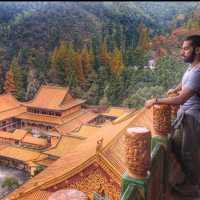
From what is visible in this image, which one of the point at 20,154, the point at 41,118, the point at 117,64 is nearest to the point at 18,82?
the point at 41,118

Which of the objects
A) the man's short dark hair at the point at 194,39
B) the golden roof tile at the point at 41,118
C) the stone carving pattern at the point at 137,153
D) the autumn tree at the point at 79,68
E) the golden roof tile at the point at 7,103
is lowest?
the golden roof tile at the point at 41,118

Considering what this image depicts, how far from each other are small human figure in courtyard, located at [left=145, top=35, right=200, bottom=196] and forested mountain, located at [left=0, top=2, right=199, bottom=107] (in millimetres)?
14737

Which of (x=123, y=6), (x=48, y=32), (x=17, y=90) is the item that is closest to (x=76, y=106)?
(x=17, y=90)

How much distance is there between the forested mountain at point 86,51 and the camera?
2159 cm

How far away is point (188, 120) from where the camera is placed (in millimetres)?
2303

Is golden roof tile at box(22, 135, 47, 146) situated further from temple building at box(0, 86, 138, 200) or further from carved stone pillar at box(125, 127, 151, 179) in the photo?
carved stone pillar at box(125, 127, 151, 179)

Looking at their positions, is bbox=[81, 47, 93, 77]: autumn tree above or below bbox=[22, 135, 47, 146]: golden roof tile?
above

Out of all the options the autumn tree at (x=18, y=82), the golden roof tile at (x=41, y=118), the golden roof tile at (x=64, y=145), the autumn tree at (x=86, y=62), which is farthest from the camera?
the autumn tree at (x=86, y=62)

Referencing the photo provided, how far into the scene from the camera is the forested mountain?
21.6 meters

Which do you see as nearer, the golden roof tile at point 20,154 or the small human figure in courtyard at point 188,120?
the small human figure in courtyard at point 188,120

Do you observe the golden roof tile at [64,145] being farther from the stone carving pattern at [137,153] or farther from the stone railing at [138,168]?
the stone carving pattern at [137,153]

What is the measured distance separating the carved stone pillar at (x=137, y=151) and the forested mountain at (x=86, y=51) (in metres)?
15.4

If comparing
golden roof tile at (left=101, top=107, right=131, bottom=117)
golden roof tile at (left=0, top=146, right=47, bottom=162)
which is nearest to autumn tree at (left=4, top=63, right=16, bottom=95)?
golden roof tile at (left=101, top=107, right=131, bottom=117)

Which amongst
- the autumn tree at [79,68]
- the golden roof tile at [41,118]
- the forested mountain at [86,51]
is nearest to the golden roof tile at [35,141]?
the golden roof tile at [41,118]
